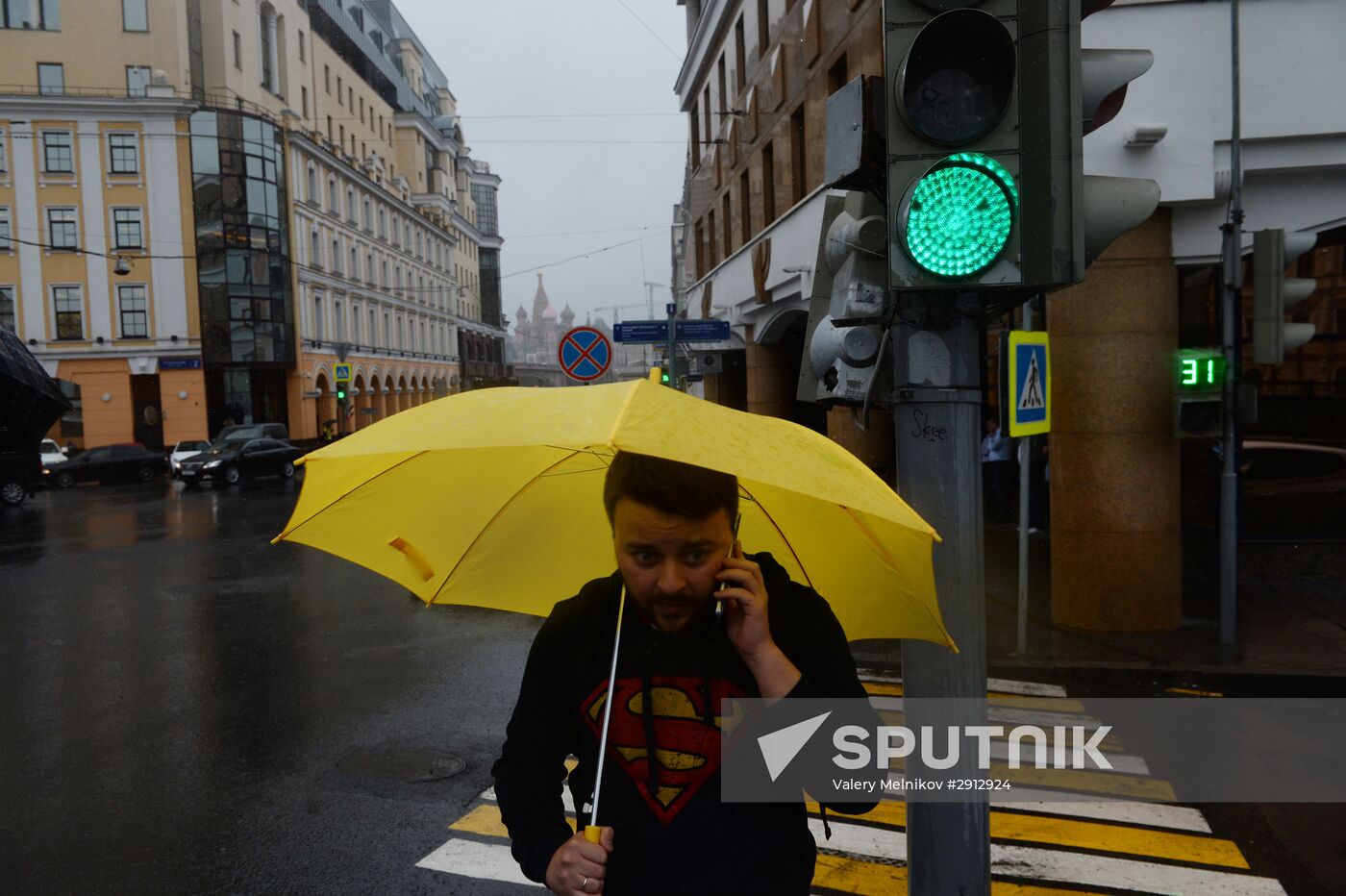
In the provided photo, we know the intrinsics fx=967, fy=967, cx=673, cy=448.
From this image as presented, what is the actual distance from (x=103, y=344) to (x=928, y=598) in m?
49.4

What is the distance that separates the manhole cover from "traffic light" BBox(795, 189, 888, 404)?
367 centimetres

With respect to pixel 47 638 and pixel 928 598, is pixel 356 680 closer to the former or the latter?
pixel 47 638

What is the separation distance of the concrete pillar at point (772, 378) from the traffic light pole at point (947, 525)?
63.2ft

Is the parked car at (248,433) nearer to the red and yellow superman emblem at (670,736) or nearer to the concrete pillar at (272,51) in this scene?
the concrete pillar at (272,51)

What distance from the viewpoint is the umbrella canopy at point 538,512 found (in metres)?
→ 1.97

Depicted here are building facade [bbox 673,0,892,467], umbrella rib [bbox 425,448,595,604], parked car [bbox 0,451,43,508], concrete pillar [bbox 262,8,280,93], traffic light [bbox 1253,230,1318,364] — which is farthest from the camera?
concrete pillar [bbox 262,8,280,93]


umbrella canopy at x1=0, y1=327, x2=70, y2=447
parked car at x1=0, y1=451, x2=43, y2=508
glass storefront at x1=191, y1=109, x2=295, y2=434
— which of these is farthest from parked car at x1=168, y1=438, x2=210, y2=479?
umbrella canopy at x1=0, y1=327, x2=70, y2=447

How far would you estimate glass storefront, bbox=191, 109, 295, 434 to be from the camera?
44.2 m

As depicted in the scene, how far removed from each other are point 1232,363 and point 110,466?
3809cm

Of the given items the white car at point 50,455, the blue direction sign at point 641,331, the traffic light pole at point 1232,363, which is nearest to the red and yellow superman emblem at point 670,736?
the traffic light pole at point 1232,363

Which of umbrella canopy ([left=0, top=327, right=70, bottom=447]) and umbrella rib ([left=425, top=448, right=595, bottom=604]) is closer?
umbrella rib ([left=425, top=448, right=595, bottom=604])

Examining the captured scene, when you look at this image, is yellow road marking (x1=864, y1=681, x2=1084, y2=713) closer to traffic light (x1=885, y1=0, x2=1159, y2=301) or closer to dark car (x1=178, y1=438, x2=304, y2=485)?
traffic light (x1=885, y1=0, x2=1159, y2=301)

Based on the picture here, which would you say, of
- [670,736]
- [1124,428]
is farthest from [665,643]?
[1124,428]

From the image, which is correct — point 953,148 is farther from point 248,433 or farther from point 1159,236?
point 248,433
